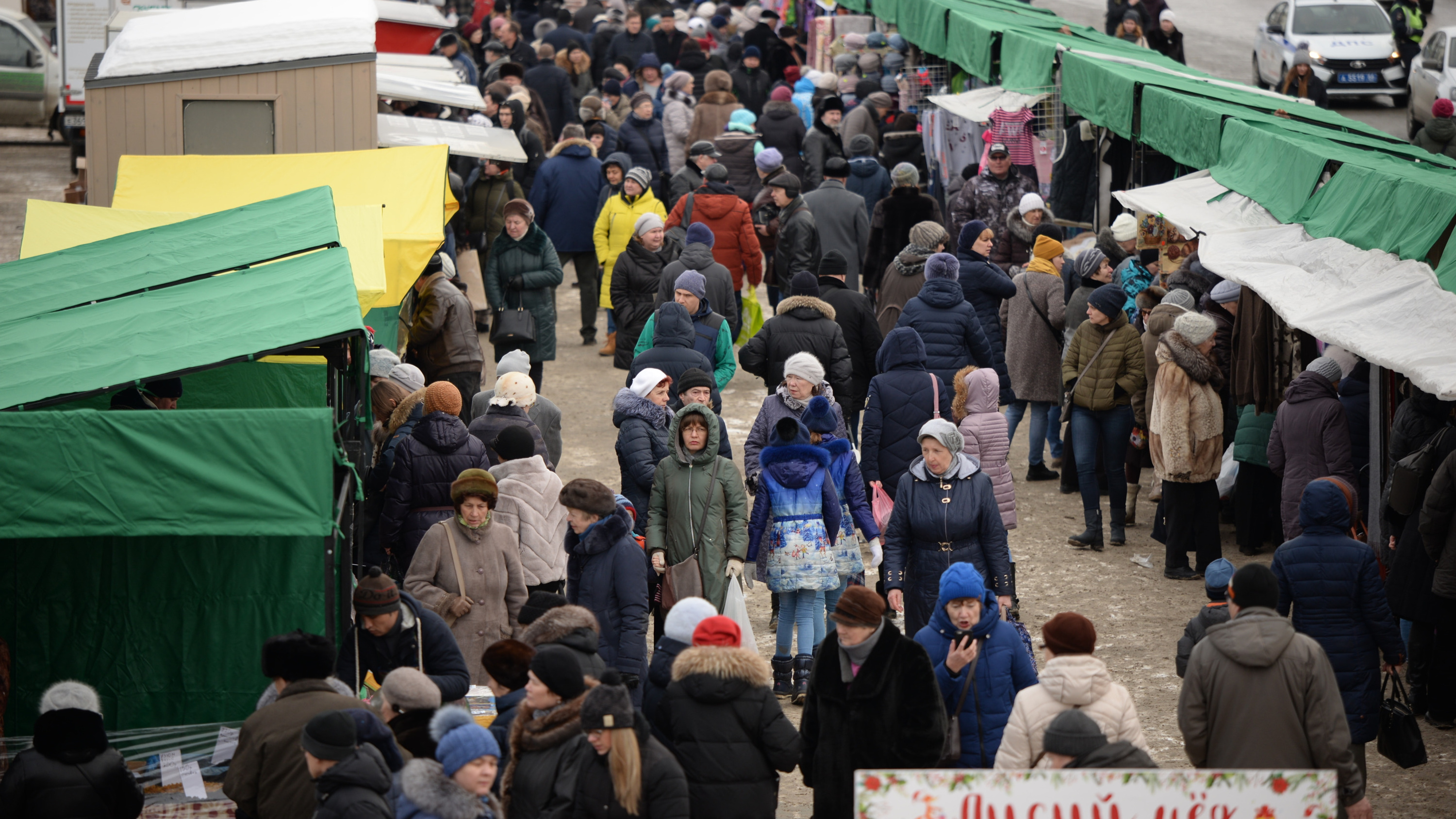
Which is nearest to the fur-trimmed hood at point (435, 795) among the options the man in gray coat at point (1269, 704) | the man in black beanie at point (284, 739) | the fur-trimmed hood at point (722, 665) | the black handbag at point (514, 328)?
the man in black beanie at point (284, 739)

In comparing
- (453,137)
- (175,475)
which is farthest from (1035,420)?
(175,475)

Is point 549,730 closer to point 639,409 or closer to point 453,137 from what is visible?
point 639,409

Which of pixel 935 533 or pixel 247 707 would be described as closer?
pixel 247 707

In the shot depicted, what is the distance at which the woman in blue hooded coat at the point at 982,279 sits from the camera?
452 inches

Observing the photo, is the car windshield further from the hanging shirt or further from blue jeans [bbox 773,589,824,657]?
blue jeans [bbox 773,589,824,657]

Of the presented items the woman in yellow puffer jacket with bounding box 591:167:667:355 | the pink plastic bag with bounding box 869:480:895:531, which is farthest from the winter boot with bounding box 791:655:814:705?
the woman in yellow puffer jacket with bounding box 591:167:667:355

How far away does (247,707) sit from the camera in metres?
7.16

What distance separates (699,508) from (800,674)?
1.08 meters

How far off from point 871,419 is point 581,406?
5.14 meters

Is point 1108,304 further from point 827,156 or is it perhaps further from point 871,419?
point 827,156

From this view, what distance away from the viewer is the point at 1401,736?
23.2 ft

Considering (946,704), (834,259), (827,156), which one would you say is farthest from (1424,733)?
(827,156)

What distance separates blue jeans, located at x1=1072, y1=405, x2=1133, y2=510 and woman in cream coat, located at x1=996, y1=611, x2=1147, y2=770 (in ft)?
16.8

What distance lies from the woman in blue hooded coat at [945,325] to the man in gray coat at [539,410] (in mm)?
2334
